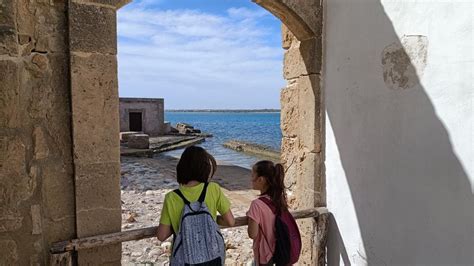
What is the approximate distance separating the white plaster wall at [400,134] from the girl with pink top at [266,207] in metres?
0.81

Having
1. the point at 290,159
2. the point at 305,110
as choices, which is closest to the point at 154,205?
the point at 290,159

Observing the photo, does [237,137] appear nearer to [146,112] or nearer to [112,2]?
[146,112]

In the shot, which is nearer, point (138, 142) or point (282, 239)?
point (282, 239)

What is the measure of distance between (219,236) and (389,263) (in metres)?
1.36

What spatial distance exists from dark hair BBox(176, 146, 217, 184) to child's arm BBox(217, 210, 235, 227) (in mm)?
291

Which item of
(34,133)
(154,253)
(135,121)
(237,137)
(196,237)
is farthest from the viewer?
(237,137)

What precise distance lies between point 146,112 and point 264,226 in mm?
22876

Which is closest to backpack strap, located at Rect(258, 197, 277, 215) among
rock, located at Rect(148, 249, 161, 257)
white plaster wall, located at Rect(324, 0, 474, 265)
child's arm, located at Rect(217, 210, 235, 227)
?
child's arm, located at Rect(217, 210, 235, 227)

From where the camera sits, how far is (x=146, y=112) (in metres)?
24.3

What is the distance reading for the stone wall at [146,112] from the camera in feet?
74.8

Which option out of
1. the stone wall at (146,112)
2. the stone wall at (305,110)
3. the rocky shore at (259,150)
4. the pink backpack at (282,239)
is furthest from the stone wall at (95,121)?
the stone wall at (146,112)

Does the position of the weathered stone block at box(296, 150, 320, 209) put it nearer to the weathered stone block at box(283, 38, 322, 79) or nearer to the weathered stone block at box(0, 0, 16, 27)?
the weathered stone block at box(283, 38, 322, 79)

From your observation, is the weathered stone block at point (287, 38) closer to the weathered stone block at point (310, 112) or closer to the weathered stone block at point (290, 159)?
the weathered stone block at point (310, 112)

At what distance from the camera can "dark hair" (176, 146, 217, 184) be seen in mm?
2037
